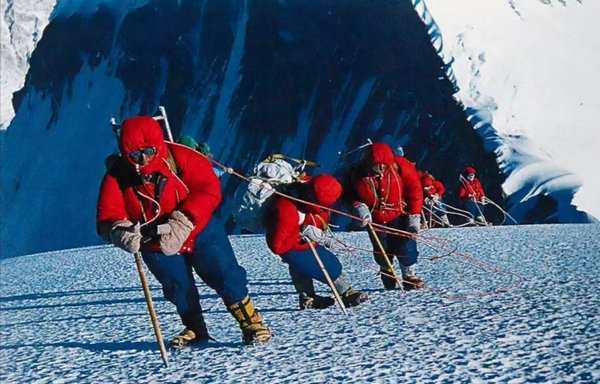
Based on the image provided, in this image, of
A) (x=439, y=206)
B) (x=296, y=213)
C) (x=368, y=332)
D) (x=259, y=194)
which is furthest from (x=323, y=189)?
(x=439, y=206)

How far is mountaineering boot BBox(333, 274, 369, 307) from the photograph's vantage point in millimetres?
5039

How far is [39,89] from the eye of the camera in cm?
4325

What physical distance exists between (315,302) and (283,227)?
2.67 ft

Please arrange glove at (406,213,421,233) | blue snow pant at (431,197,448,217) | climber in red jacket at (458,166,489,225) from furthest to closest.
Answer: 1. climber in red jacket at (458,166,489,225)
2. blue snow pant at (431,197,448,217)
3. glove at (406,213,421,233)

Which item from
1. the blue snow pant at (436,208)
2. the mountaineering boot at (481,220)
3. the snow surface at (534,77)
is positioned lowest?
the mountaineering boot at (481,220)

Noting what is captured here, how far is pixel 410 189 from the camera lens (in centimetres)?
574

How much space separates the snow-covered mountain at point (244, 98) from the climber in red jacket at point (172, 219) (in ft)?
56.3

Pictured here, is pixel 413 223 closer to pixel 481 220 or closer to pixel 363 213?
pixel 363 213

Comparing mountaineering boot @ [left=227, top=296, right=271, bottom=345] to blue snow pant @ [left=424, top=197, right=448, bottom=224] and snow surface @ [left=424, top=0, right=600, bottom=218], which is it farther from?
snow surface @ [left=424, top=0, right=600, bottom=218]

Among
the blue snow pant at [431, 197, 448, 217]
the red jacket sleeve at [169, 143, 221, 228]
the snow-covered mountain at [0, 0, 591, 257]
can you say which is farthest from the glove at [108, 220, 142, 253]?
the snow-covered mountain at [0, 0, 591, 257]

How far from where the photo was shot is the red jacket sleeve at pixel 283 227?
15.4 feet

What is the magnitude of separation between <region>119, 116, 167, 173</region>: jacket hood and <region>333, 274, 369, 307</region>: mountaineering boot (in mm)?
1864

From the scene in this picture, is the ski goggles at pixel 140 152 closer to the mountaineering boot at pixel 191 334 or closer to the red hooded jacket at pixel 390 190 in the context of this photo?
the mountaineering boot at pixel 191 334

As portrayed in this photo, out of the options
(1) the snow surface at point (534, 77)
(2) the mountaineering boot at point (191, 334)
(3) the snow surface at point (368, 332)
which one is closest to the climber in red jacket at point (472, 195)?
(1) the snow surface at point (534, 77)
